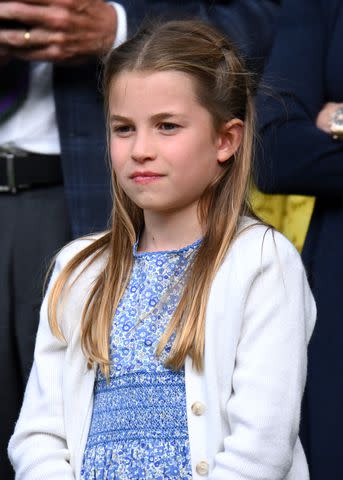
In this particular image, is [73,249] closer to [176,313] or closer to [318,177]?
[176,313]

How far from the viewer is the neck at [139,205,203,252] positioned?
3049mm

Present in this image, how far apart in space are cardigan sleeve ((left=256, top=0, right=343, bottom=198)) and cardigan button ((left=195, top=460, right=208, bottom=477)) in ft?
3.66

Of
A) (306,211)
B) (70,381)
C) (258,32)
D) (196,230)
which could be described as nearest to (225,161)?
(196,230)

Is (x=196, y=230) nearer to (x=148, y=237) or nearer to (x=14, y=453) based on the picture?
(x=148, y=237)

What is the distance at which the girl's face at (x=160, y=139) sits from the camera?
2902mm

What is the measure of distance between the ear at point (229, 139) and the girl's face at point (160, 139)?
0.16ft

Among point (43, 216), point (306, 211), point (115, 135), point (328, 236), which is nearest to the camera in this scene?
point (115, 135)

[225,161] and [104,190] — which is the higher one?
[225,161]

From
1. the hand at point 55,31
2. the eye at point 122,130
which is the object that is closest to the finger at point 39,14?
the hand at point 55,31

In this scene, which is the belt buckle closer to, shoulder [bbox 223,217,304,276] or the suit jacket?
the suit jacket

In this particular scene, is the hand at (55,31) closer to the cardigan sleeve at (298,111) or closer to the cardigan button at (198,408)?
the cardigan sleeve at (298,111)

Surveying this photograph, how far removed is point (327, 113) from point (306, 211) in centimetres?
79

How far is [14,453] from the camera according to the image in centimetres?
310

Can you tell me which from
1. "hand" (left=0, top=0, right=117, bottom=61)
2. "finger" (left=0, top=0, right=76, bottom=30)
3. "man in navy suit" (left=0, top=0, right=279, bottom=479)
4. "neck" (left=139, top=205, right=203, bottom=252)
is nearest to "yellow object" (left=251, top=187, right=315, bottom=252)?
"man in navy suit" (left=0, top=0, right=279, bottom=479)
